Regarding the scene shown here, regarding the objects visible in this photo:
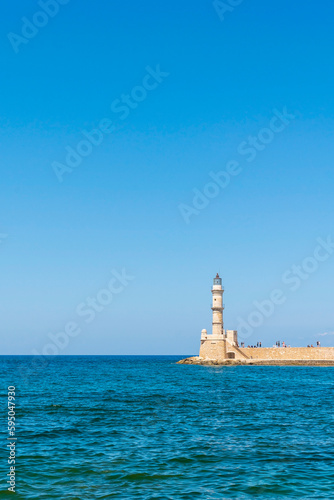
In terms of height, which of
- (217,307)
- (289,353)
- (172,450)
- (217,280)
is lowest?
(172,450)

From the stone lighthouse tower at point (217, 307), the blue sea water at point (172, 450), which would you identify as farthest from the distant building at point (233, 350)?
the blue sea water at point (172, 450)

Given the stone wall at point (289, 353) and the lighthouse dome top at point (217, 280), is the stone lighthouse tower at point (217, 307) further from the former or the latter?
the stone wall at point (289, 353)

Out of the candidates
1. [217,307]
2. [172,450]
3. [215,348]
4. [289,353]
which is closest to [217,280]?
[217,307]

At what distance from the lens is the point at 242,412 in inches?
979

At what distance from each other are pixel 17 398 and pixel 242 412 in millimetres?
14255

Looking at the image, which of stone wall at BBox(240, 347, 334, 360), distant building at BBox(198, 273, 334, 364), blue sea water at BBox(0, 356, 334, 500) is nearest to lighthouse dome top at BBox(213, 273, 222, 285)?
distant building at BBox(198, 273, 334, 364)

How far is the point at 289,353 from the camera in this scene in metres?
76.4

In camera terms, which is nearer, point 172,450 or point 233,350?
point 172,450

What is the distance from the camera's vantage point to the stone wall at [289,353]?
74.7m

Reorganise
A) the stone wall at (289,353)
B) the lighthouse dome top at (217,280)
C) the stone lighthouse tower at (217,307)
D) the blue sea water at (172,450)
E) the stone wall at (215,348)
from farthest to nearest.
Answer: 1. the stone wall at (289,353)
2. the stone wall at (215,348)
3. the lighthouse dome top at (217,280)
4. the stone lighthouse tower at (217,307)
5. the blue sea water at (172,450)

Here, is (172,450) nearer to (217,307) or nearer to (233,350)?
(217,307)

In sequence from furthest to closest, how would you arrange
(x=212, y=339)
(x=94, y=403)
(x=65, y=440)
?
(x=212, y=339), (x=94, y=403), (x=65, y=440)

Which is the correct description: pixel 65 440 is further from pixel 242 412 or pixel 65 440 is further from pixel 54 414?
pixel 242 412

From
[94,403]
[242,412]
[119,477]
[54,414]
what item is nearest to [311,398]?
[242,412]
